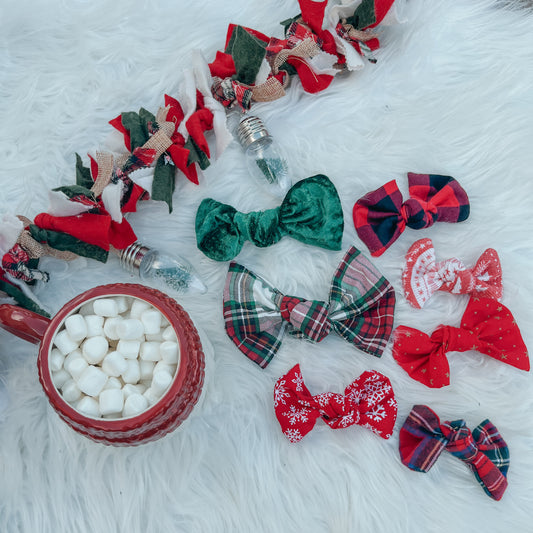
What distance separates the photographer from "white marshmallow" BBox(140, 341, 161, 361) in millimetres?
480

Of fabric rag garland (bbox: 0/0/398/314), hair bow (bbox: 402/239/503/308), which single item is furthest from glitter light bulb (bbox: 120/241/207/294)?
hair bow (bbox: 402/239/503/308)

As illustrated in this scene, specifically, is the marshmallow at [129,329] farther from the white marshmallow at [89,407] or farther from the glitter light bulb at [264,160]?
the glitter light bulb at [264,160]

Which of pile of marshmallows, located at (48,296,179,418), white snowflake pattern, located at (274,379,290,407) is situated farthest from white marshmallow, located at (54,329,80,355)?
white snowflake pattern, located at (274,379,290,407)

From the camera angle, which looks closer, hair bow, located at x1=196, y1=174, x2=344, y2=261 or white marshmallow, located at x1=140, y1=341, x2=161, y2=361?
white marshmallow, located at x1=140, y1=341, x2=161, y2=361

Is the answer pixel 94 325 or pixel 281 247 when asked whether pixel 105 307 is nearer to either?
pixel 94 325

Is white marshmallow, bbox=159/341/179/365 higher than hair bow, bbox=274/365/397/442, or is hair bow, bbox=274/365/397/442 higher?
white marshmallow, bbox=159/341/179/365

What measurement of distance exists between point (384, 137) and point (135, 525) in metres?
0.57

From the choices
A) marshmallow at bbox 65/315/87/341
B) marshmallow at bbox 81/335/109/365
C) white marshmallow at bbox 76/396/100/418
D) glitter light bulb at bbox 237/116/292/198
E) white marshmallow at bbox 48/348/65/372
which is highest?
glitter light bulb at bbox 237/116/292/198

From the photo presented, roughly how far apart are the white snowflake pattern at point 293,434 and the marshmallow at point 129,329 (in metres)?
0.21

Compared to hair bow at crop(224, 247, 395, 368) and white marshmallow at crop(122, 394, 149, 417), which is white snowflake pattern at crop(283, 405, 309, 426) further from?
white marshmallow at crop(122, 394, 149, 417)

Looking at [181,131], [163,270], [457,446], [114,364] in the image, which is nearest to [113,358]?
[114,364]

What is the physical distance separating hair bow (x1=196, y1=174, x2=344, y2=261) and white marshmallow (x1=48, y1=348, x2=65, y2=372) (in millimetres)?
201

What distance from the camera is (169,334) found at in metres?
0.49

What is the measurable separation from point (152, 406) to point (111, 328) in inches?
3.5
